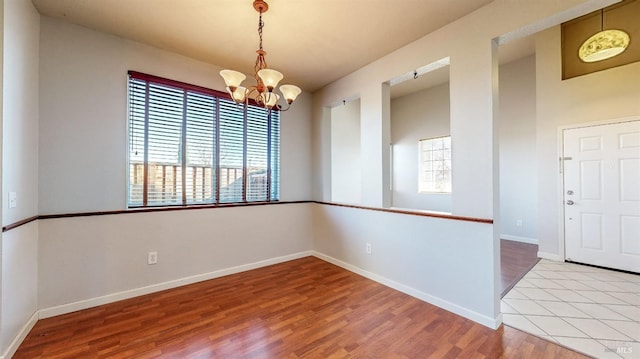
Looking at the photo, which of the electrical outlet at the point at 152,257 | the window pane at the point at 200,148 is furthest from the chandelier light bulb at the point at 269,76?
the electrical outlet at the point at 152,257

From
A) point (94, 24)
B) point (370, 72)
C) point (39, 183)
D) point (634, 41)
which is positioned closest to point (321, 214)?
point (370, 72)

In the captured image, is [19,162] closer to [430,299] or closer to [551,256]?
[430,299]

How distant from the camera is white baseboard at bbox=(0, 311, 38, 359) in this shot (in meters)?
1.72

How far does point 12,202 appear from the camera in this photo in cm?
183

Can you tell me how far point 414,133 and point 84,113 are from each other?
571 cm

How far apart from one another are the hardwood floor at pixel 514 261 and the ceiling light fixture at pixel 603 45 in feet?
9.62

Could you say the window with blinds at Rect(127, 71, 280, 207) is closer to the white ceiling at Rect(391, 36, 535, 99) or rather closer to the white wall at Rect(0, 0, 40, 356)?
the white wall at Rect(0, 0, 40, 356)

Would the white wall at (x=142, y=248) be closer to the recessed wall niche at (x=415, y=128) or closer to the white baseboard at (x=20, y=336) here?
the white baseboard at (x=20, y=336)

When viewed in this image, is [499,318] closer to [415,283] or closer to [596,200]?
[415,283]

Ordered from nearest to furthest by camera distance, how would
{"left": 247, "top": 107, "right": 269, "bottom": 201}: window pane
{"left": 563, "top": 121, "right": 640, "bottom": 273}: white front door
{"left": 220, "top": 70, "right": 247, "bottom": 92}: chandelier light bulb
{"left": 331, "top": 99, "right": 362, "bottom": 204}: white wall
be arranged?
{"left": 220, "top": 70, "right": 247, "bottom": 92}: chandelier light bulb
{"left": 563, "top": 121, "right": 640, "bottom": 273}: white front door
{"left": 247, "top": 107, "right": 269, "bottom": 201}: window pane
{"left": 331, "top": 99, "right": 362, "bottom": 204}: white wall

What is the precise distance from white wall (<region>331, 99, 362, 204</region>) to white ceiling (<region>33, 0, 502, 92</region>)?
2.05 metres

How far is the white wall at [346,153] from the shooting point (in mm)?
5094

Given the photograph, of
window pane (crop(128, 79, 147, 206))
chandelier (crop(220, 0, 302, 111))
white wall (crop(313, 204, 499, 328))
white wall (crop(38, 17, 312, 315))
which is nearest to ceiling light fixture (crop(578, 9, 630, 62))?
white wall (crop(313, 204, 499, 328))

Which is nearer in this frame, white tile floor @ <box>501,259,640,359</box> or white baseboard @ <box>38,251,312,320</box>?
white tile floor @ <box>501,259,640,359</box>
